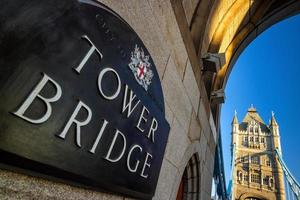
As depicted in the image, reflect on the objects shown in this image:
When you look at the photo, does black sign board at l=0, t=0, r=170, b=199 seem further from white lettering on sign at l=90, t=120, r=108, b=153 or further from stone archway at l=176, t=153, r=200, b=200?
stone archway at l=176, t=153, r=200, b=200

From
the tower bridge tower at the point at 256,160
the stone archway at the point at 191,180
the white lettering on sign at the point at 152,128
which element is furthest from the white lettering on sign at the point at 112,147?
the tower bridge tower at the point at 256,160

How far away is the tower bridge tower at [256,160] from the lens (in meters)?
50.8

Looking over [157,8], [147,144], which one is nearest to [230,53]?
[157,8]

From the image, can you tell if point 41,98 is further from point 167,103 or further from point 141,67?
point 167,103

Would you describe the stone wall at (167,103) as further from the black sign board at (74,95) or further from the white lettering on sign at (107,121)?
the white lettering on sign at (107,121)

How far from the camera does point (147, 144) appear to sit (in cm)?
161

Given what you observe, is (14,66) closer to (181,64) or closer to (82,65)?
(82,65)

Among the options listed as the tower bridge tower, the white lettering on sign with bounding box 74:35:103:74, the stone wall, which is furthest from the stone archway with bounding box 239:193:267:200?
the white lettering on sign with bounding box 74:35:103:74

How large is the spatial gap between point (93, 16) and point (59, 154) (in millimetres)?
705

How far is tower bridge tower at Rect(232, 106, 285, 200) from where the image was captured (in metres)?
50.8

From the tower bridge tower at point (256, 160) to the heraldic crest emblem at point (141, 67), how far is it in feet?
163

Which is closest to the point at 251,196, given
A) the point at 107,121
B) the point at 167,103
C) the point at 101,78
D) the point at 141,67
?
the point at 167,103

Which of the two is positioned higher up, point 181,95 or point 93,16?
point 181,95

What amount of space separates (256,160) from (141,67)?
67.3m
